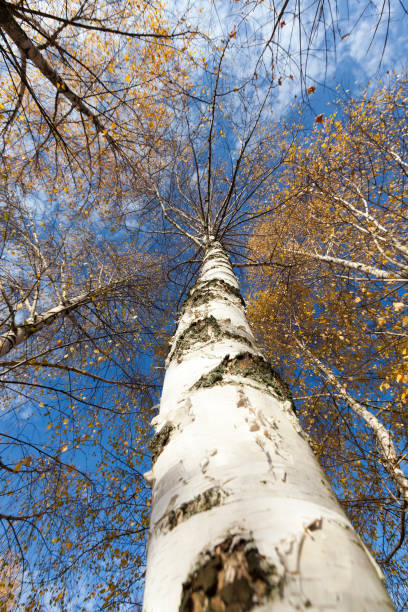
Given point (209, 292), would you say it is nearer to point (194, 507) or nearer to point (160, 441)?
point (160, 441)

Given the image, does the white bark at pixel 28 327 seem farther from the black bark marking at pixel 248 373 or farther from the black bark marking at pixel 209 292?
the black bark marking at pixel 248 373

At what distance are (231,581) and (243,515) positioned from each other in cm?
10

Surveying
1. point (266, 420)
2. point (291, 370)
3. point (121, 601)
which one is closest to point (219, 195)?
point (291, 370)

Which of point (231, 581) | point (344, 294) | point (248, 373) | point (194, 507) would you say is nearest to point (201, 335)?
point (248, 373)

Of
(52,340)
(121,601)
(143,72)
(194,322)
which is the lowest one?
(121,601)

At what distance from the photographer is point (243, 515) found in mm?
464

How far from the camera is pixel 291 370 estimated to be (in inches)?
279

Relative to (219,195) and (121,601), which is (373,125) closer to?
(219,195)

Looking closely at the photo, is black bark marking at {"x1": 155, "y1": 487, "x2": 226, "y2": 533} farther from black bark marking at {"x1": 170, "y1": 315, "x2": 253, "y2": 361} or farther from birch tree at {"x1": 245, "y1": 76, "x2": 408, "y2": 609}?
birch tree at {"x1": 245, "y1": 76, "x2": 408, "y2": 609}

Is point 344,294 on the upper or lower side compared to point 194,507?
upper

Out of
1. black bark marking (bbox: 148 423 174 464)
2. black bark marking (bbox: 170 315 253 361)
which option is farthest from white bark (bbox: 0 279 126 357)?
black bark marking (bbox: 148 423 174 464)

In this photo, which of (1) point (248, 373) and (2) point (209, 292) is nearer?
(1) point (248, 373)

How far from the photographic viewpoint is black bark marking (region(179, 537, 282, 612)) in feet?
1.16

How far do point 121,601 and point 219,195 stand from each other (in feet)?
25.9
